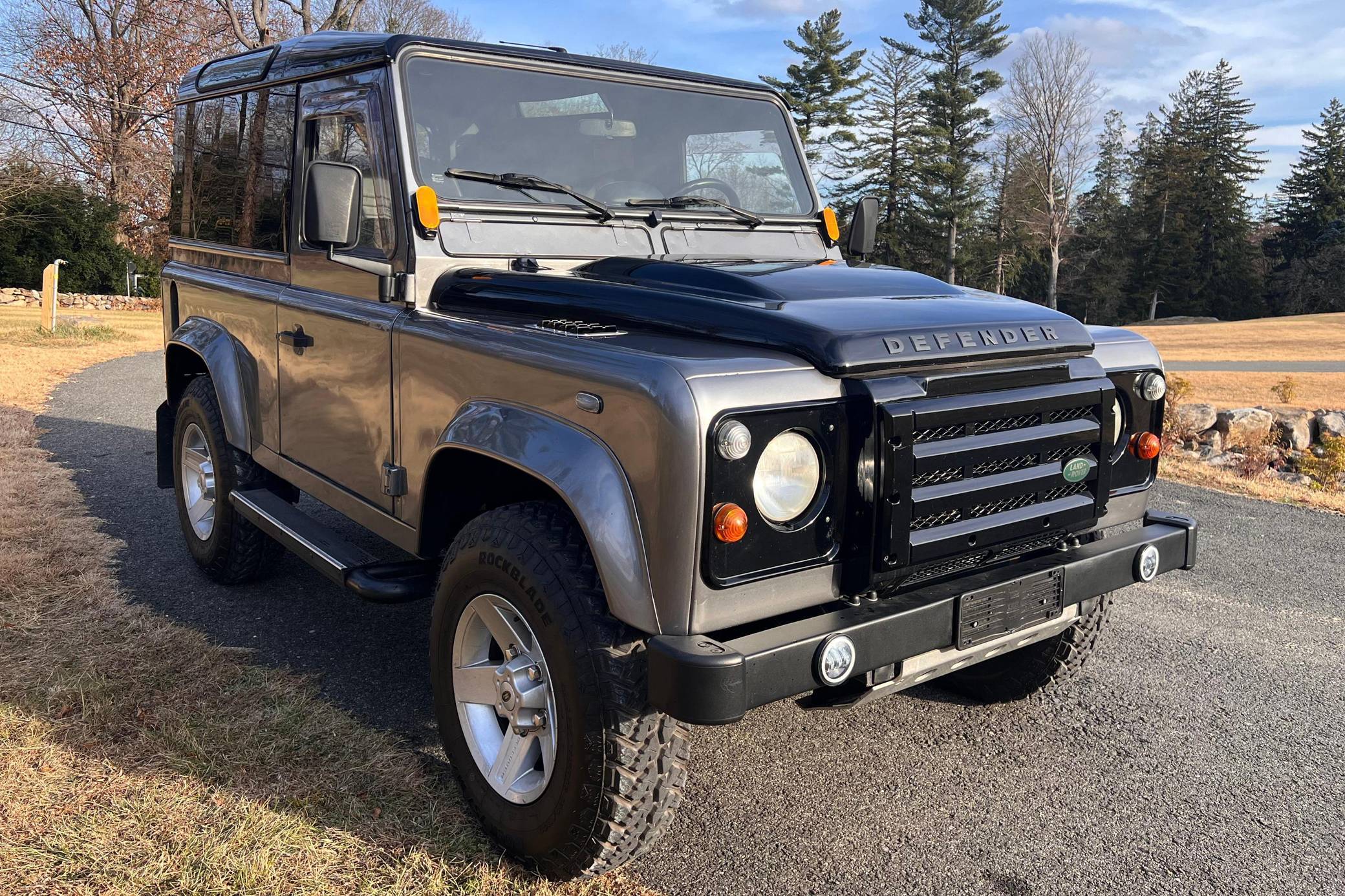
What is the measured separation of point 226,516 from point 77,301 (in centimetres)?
2578

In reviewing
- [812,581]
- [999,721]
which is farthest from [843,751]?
[812,581]

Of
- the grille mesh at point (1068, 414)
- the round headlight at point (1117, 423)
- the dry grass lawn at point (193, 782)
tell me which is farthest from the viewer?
the round headlight at point (1117, 423)

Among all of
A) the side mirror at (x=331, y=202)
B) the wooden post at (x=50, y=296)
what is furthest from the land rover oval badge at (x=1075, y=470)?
the wooden post at (x=50, y=296)

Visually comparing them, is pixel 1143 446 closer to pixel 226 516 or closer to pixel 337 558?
pixel 337 558

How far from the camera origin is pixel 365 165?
3584 millimetres

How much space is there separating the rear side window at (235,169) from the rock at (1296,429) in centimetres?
1101

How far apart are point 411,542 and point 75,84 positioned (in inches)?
1387

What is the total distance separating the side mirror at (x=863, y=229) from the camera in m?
4.70

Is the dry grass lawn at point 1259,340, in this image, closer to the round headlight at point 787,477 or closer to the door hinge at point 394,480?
the door hinge at point 394,480

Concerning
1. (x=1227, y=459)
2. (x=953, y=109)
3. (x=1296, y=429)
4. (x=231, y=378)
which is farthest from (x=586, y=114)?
(x=953, y=109)

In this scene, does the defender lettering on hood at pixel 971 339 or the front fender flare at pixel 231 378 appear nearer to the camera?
the defender lettering on hood at pixel 971 339

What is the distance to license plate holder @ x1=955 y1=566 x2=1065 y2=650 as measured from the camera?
8.68 ft

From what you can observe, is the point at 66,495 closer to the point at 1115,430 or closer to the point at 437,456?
the point at 437,456

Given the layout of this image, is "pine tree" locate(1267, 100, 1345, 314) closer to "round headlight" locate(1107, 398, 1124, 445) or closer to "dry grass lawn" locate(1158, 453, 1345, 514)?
"dry grass lawn" locate(1158, 453, 1345, 514)
